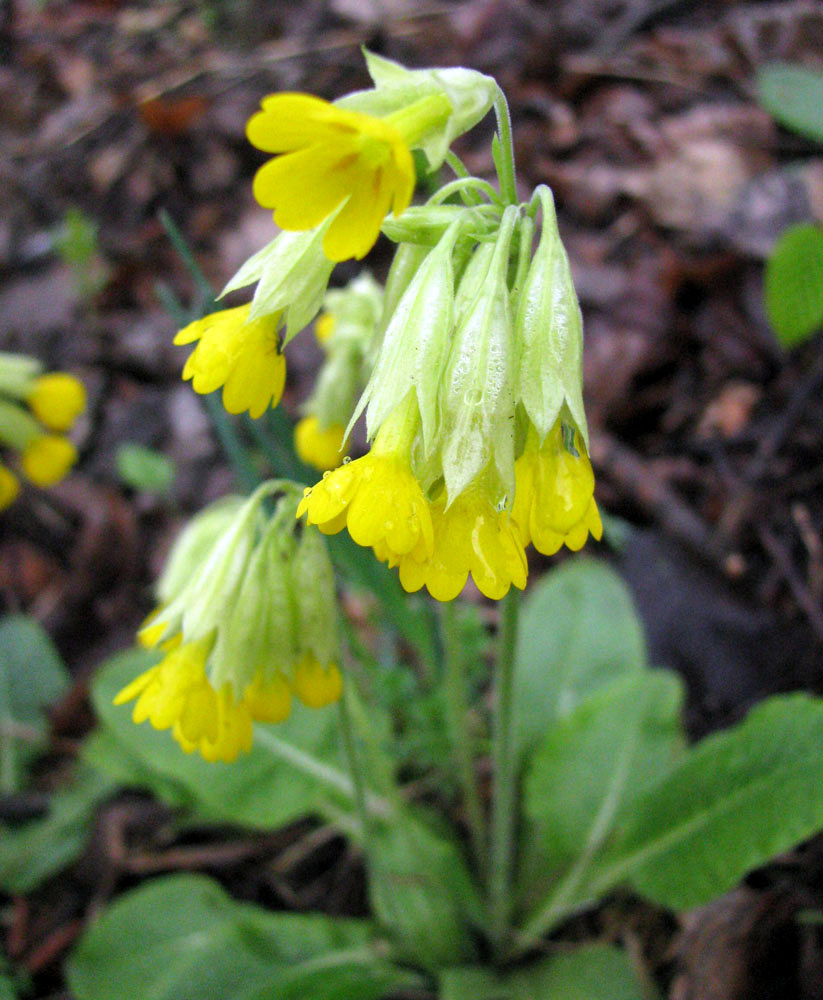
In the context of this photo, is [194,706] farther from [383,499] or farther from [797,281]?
[797,281]

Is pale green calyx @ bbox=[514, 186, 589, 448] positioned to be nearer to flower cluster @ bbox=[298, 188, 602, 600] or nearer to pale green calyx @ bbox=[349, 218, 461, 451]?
flower cluster @ bbox=[298, 188, 602, 600]

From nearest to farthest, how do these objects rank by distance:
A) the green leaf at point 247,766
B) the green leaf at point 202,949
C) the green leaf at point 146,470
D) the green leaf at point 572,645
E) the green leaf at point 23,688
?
the green leaf at point 202,949 < the green leaf at point 247,766 < the green leaf at point 572,645 < the green leaf at point 23,688 < the green leaf at point 146,470

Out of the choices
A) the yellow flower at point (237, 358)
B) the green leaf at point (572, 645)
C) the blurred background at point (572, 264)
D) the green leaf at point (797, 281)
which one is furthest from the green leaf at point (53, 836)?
the green leaf at point (797, 281)

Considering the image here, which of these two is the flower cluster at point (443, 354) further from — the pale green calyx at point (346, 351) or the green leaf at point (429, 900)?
the green leaf at point (429, 900)

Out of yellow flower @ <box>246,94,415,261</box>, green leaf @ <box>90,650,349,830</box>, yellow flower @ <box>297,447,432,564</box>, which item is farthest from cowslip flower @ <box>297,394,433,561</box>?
green leaf @ <box>90,650,349,830</box>

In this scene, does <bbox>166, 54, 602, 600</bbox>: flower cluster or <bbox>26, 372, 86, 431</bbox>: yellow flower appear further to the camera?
<bbox>26, 372, 86, 431</bbox>: yellow flower

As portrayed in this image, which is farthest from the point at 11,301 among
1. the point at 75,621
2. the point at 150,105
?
the point at 75,621

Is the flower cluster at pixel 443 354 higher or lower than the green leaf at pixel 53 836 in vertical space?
higher
